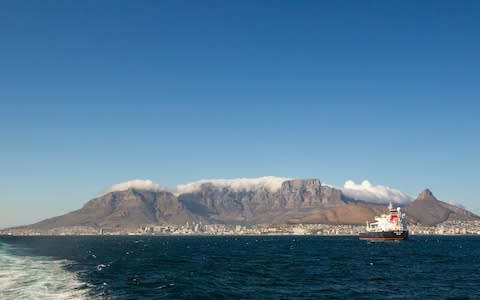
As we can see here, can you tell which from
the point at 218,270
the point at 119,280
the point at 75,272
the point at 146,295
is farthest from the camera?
the point at 218,270

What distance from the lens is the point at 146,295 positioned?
6975cm

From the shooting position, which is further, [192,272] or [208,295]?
[192,272]

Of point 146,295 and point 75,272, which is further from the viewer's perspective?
point 75,272

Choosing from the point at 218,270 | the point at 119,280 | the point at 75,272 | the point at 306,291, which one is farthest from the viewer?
the point at 218,270

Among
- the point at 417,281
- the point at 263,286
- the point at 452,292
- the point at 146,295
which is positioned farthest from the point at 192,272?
the point at 452,292

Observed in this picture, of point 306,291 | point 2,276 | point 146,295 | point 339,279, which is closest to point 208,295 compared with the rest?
point 146,295

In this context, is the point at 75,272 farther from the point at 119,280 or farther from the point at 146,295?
the point at 146,295

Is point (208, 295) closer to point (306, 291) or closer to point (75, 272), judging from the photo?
point (306, 291)

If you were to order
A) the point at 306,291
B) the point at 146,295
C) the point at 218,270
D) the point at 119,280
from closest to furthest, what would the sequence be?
1. the point at 146,295
2. the point at 306,291
3. the point at 119,280
4. the point at 218,270

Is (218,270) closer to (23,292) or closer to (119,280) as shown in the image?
(119,280)

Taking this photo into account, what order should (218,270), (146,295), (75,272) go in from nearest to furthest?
(146,295)
(75,272)
(218,270)

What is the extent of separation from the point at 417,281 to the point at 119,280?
193 ft

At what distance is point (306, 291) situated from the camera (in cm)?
7519

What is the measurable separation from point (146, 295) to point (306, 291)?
26069 mm
